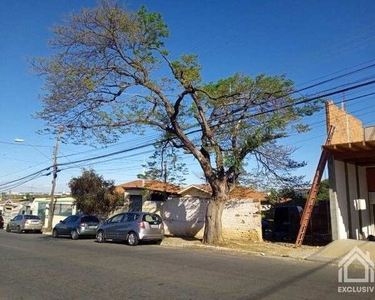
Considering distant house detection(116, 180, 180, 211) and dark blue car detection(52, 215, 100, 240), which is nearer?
dark blue car detection(52, 215, 100, 240)

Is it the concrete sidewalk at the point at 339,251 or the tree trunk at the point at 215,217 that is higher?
the tree trunk at the point at 215,217

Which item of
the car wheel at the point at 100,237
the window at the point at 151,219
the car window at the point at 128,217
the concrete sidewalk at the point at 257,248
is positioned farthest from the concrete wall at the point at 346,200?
the car wheel at the point at 100,237

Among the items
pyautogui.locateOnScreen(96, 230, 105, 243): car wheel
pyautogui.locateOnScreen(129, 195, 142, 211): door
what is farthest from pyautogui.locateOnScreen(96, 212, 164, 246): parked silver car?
pyautogui.locateOnScreen(129, 195, 142, 211): door

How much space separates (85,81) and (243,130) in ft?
24.8

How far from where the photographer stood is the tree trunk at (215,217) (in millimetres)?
18203

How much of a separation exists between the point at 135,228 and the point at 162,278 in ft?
30.8

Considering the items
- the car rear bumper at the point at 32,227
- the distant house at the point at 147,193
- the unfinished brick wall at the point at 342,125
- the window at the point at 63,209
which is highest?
the unfinished brick wall at the point at 342,125

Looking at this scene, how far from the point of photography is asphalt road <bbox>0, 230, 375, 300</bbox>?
24.2 feet

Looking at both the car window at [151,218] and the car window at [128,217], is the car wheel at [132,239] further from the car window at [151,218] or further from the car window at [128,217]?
the car window at [151,218]

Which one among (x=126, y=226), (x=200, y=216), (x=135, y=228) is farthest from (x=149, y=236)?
(x=200, y=216)

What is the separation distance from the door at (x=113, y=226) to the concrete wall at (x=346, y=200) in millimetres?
10343

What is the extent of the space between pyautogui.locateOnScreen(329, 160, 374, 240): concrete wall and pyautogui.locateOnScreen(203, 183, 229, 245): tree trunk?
505 cm

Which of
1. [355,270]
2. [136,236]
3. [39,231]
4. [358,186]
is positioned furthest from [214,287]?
[39,231]

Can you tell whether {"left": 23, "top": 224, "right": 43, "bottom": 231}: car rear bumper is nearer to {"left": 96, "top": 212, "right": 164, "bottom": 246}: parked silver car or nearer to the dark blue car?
the dark blue car
